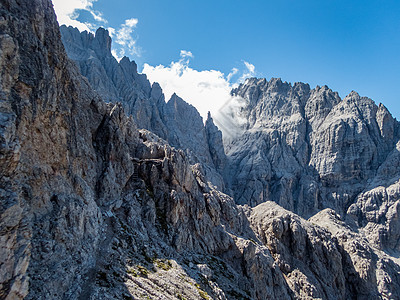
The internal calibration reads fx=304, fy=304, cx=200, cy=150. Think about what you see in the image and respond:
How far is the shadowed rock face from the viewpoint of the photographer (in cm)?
2894

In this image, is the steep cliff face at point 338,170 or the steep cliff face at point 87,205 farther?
the steep cliff face at point 338,170

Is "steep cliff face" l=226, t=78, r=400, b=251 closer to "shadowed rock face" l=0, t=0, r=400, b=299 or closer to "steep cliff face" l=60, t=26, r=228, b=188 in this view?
"steep cliff face" l=60, t=26, r=228, b=188

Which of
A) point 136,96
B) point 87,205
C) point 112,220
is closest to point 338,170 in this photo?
point 136,96

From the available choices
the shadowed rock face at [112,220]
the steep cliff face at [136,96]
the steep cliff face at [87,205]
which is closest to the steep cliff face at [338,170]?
the steep cliff face at [136,96]

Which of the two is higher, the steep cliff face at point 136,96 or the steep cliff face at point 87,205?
the steep cliff face at point 136,96

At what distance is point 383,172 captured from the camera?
161000 millimetres

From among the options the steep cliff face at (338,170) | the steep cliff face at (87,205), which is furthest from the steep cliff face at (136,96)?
the steep cliff face at (87,205)

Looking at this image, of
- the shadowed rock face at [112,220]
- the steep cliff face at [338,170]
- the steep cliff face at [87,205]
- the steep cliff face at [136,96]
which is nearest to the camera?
the steep cliff face at [87,205]

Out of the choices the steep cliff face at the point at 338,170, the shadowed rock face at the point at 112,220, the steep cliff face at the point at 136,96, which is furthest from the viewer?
the steep cliff face at the point at 136,96

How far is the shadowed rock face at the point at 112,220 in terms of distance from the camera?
2894cm

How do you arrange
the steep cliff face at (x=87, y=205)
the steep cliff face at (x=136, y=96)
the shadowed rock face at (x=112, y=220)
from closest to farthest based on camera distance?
the steep cliff face at (x=87, y=205) → the shadowed rock face at (x=112, y=220) → the steep cliff face at (x=136, y=96)

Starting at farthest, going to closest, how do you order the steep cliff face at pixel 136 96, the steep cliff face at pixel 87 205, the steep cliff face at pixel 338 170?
the steep cliff face at pixel 136 96
the steep cliff face at pixel 338 170
the steep cliff face at pixel 87 205

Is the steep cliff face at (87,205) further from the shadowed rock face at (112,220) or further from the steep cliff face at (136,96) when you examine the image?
the steep cliff face at (136,96)

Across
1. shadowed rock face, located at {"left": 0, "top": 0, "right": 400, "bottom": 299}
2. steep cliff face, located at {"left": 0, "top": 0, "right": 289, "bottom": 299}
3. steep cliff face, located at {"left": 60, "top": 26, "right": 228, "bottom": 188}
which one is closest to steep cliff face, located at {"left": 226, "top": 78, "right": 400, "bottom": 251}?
steep cliff face, located at {"left": 60, "top": 26, "right": 228, "bottom": 188}
